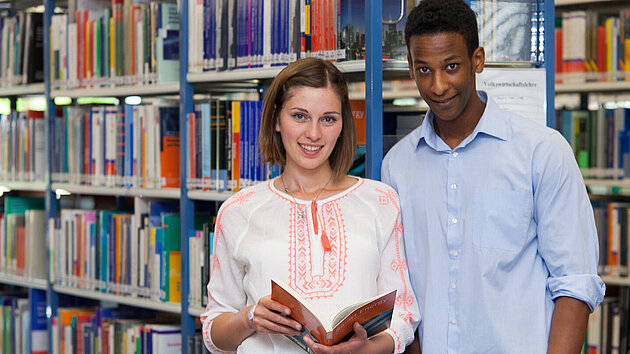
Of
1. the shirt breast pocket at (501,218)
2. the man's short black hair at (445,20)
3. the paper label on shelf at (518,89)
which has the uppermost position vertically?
the man's short black hair at (445,20)

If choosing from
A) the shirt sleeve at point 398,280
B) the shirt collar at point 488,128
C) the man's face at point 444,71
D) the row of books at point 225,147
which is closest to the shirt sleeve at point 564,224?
the shirt collar at point 488,128

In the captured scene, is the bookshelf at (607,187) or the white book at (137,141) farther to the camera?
the bookshelf at (607,187)

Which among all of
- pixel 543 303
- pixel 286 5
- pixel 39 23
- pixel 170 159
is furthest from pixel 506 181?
pixel 39 23

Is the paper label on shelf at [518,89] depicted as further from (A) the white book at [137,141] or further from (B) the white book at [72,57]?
(B) the white book at [72,57]

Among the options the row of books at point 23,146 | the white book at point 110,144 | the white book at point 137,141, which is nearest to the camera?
the white book at point 137,141

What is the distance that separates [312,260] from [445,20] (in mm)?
633

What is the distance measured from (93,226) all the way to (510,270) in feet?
7.13

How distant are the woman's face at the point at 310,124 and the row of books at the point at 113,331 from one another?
5.10ft

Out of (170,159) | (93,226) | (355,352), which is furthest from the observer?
(93,226)

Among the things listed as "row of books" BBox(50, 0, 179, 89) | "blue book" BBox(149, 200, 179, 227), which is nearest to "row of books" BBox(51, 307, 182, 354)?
"blue book" BBox(149, 200, 179, 227)

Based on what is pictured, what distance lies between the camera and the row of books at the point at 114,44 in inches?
124

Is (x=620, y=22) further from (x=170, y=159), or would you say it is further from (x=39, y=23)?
(x=39, y=23)

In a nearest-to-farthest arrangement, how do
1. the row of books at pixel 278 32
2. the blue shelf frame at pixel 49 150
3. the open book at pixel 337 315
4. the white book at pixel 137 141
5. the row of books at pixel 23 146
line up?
the open book at pixel 337 315 < the row of books at pixel 278 32 < the white book at pixel 137 141 < the blue shelf frame at pixel 49 150 < the row of books at pixel 23 146

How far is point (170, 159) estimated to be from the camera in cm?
312
